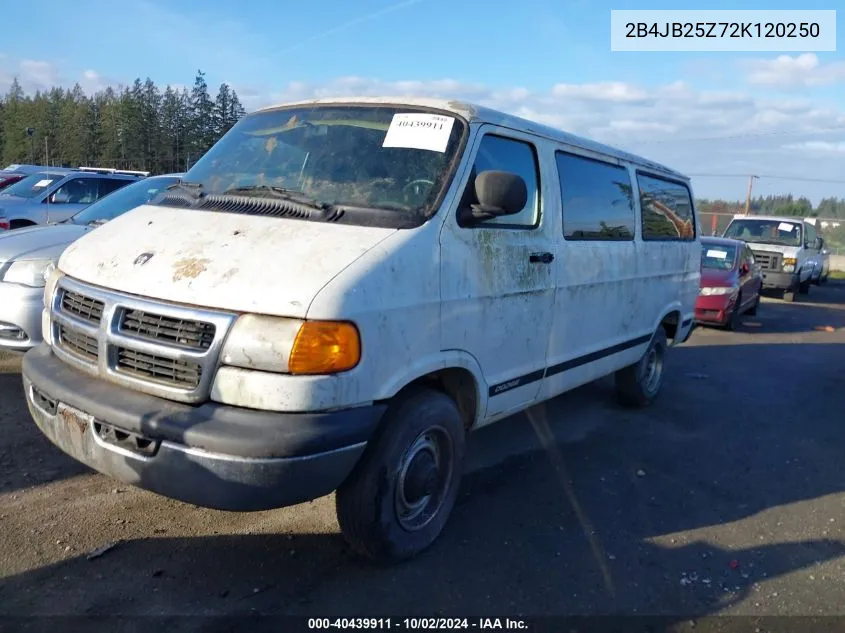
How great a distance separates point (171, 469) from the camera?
→ 2.78 metres

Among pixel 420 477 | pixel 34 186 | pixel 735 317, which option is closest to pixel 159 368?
pixel 420 477

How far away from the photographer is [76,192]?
42.3 ft

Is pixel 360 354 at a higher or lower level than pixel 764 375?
higher

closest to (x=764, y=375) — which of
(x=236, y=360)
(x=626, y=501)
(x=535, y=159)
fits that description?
(x=626, y=501)

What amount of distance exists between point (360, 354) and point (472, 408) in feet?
3.63

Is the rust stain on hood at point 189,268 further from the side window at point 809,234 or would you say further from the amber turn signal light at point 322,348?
the side window at point 809,234

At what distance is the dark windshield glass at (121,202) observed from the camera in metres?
6.78

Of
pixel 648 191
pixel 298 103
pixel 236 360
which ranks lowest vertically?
pixel 236 360

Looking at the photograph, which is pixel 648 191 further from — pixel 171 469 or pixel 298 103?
pixel 171 469

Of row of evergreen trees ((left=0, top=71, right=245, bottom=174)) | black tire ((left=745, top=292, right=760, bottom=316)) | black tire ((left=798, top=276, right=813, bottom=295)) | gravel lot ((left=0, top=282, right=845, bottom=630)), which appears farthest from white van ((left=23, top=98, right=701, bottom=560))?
row of evergreen trees ((left=0, top=71, right=245, bottom=174))

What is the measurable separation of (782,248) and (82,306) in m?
16.9

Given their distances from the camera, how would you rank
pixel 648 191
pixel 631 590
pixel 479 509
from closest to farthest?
pixel 631 590, pixel 479 509, pixel 648 191

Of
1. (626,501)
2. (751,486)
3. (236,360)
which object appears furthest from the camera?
(751,486)

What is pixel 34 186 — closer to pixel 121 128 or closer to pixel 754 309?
pixel 754 309
